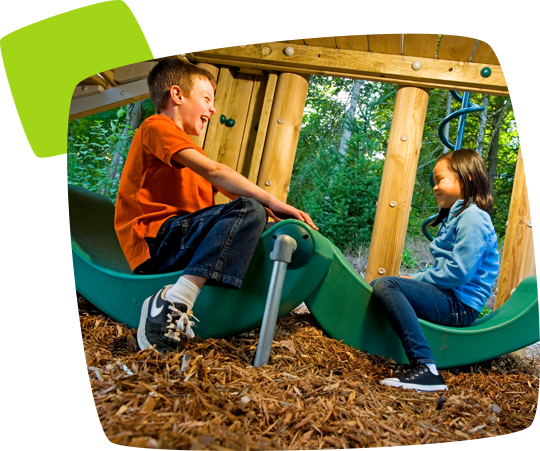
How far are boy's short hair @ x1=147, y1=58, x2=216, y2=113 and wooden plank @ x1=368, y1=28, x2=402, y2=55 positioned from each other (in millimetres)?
966

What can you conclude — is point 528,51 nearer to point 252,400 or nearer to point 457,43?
point 457,43

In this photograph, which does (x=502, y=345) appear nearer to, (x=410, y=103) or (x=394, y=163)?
(x=394, y=163)

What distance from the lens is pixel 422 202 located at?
7.29 m

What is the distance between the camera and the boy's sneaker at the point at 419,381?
1296 millimetres

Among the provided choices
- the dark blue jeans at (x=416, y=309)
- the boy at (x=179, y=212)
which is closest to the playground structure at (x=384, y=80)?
the dark blue jeans at (x=416, y=309)

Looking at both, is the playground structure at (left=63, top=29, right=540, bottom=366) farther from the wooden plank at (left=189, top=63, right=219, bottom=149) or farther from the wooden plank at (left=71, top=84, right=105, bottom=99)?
the wooden plank at (left=71, top=84, right=105, bottom=99)

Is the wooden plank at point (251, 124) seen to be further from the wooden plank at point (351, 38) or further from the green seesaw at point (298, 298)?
the green seesaw at point (298, 298)

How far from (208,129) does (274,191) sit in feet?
1.84

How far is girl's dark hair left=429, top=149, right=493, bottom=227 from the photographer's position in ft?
5.57

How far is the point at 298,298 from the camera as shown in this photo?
1.39 metres

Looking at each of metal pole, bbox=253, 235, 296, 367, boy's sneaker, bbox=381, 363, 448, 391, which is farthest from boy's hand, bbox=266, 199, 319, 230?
boy's sneaker, bbox=381, 363, 448, 391

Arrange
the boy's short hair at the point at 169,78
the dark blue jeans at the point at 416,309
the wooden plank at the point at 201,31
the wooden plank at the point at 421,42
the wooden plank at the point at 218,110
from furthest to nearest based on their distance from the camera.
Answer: the wooden plank at the point at 218,110 → the wooden plank at the point at 201,31 → the wooden plank at the point at 421,42 → the boy's short hair at the point at 169,78 → the dark blue jeans at the point at 416,309

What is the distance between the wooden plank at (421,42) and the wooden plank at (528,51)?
376 mm

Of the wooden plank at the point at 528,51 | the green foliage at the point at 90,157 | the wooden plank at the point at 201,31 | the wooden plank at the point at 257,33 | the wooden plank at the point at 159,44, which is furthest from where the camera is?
the green foliage at the point at 90,157
